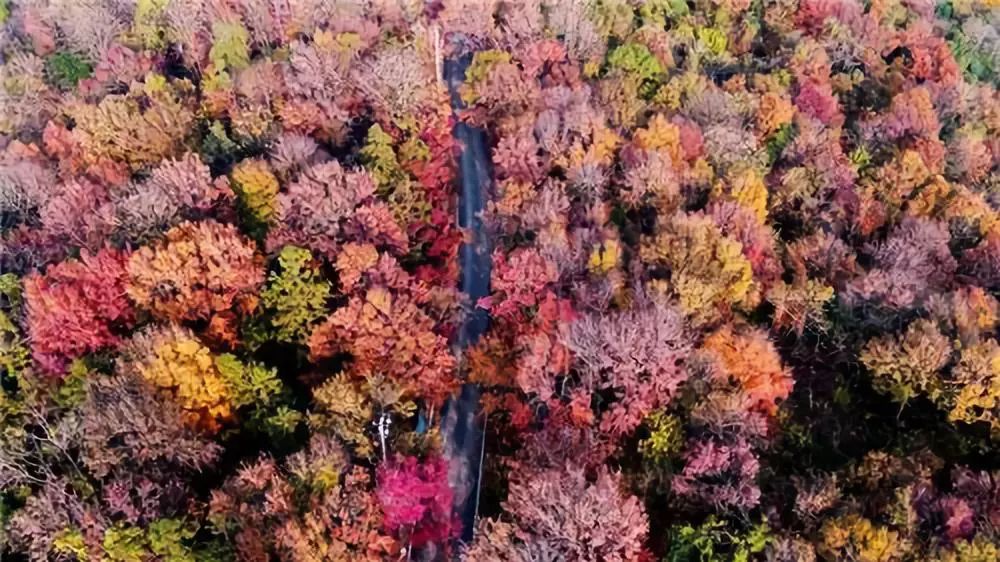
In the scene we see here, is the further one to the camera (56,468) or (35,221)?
(35,221)

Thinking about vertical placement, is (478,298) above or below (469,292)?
below

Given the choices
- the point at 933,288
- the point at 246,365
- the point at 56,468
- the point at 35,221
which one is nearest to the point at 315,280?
the point at 246,365

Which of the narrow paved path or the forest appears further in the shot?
the narrow paved path

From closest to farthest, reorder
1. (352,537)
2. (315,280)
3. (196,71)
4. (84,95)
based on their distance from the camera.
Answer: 1. (352,537)
2. (315,280)
3. (84,95)
4. (196,71)

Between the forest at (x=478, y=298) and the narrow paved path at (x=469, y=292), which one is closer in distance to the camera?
the forest at (x=478, y=298)

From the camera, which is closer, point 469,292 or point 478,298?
point 478,298

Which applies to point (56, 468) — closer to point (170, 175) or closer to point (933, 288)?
point (170, 175)

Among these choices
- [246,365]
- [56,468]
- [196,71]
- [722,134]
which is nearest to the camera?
[56,468]

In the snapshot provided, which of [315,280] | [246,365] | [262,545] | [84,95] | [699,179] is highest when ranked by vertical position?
[84,95]

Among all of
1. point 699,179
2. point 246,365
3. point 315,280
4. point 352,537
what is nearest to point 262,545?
point 352,537

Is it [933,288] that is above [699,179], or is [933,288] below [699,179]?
below
